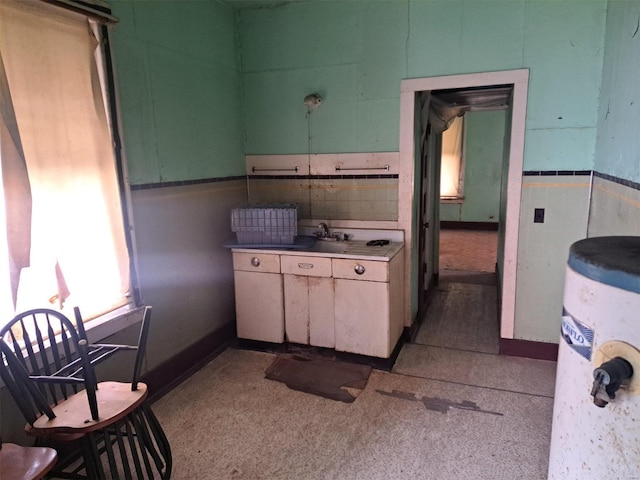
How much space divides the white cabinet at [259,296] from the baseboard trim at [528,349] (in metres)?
1.71

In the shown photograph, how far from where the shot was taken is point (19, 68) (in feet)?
6.11

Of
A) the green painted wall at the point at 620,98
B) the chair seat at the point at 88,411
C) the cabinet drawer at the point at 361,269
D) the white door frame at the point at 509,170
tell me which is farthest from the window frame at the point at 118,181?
the green painted wall at the point at 620,98

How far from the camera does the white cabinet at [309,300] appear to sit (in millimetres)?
3090

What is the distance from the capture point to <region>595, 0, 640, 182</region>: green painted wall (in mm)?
1868

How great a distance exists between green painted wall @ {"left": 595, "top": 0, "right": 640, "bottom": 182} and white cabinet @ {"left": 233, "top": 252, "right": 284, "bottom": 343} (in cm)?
216

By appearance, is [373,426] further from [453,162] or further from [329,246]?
[453,162]

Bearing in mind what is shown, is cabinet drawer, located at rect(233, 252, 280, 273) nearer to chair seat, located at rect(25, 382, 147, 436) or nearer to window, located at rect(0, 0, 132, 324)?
window, located at rect(0, 0, 132, 324)

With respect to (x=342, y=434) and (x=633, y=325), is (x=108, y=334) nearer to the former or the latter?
(x=342, y=434)

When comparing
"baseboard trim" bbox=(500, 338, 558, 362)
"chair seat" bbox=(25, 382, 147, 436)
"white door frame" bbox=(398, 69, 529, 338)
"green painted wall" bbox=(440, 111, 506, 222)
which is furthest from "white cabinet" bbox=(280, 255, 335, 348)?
"green painted wall" bbox=(440, 111, 506, 222)

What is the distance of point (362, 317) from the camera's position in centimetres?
302

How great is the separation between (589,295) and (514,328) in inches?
87.9

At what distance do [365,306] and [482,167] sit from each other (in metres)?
6.60

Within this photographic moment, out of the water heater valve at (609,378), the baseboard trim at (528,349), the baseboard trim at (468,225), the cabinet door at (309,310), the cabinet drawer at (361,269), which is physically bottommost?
the baseboard trim at (528,349)

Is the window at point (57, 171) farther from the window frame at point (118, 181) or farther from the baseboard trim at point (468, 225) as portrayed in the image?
the baseboard trim at point (468, 225)
